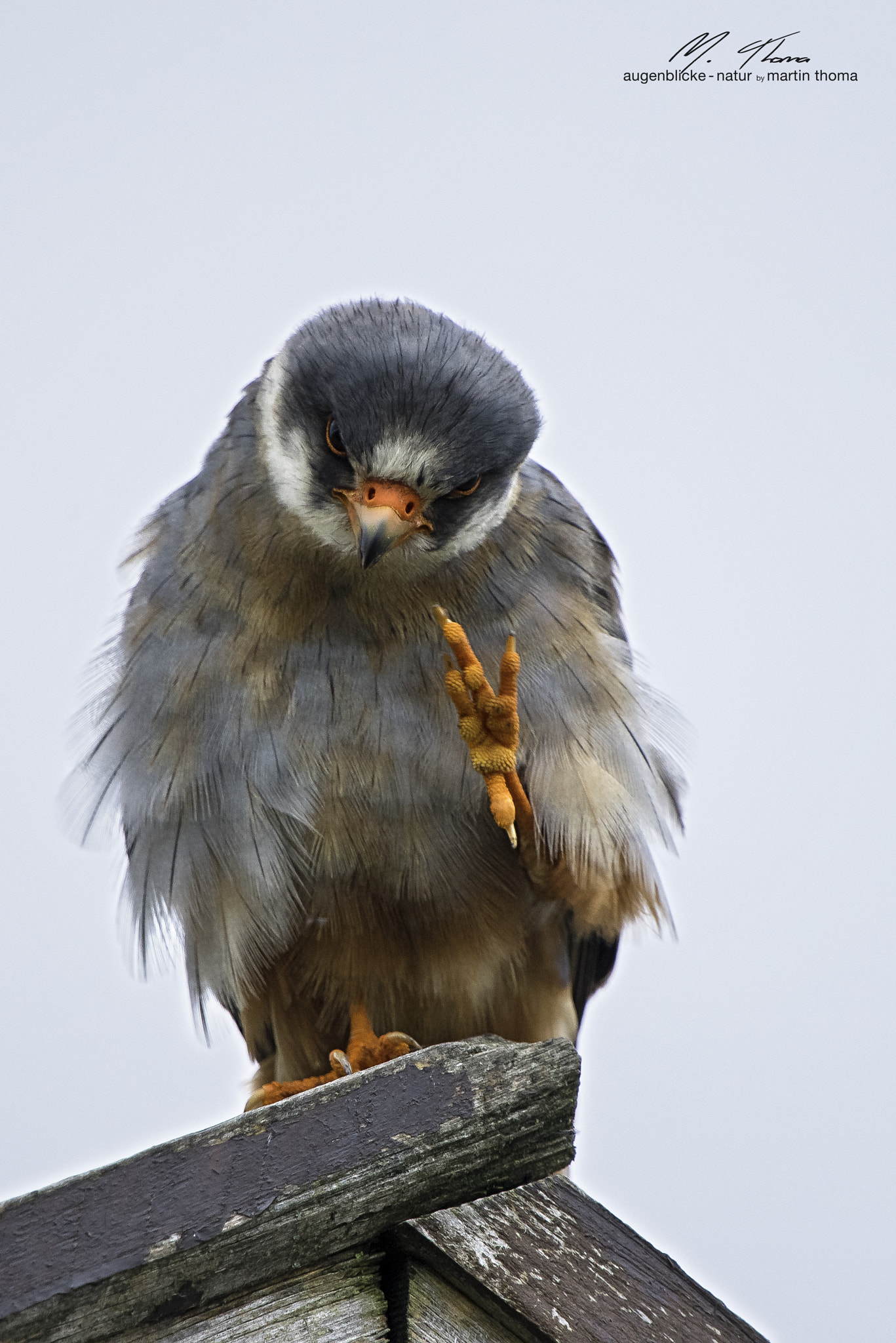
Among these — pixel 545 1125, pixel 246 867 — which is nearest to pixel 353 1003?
pixel 246 867

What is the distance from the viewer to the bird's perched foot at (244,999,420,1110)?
3.27 metres

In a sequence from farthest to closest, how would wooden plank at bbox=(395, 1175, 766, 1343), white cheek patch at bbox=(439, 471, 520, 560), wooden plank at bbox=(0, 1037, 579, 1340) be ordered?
white cheek patch at bbox=(439, 471, 520, 560) < wooden plank at bbox=(395, 1175, 766, 1343) < wooden plank at bbox=(0, 1037, 579, 1340)

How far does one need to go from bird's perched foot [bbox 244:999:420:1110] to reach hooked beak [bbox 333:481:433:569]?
3.49ft

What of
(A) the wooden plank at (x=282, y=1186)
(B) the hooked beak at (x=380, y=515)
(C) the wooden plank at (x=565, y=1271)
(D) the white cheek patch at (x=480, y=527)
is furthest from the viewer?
(D) the white cheek patch at (x=480, y=527)

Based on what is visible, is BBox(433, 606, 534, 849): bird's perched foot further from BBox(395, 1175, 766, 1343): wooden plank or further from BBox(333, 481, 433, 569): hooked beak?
BBox(395, 1175, 766, 1343): wooden plank

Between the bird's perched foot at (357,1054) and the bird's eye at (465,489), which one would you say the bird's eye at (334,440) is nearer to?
the bird's eye at (465,489)

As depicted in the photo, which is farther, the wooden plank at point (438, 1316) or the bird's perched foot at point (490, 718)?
the bird's perched foot at point (490, 718)

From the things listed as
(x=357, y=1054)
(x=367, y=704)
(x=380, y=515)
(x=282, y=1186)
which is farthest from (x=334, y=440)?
(x=282, y=1186)

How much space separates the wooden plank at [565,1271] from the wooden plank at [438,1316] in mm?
19

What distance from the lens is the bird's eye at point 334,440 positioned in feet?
10.2

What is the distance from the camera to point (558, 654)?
338 centimetres

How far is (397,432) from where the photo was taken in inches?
120

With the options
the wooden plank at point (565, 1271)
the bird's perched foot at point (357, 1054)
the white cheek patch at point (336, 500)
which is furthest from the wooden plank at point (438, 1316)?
the white cheek patch at point (336, 500)

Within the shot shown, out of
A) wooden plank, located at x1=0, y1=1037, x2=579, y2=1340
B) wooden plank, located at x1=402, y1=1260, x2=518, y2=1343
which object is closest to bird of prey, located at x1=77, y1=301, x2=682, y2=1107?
wooden plank, located at x1=0, y1=1037, x2=579, y2=1340
